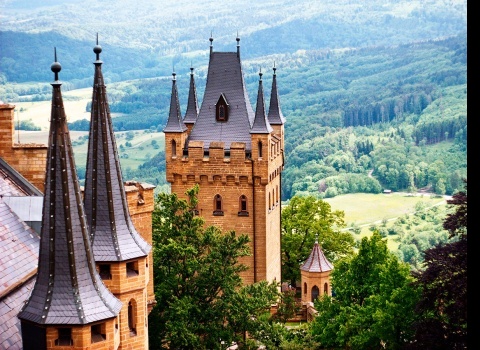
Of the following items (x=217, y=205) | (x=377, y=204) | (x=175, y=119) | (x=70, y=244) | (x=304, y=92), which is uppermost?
(x=304, y=92)

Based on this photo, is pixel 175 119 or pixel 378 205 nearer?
pixel 175 119

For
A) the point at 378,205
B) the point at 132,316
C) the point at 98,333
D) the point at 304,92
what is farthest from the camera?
the point at 304,92

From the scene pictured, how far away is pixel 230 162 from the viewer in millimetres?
68188

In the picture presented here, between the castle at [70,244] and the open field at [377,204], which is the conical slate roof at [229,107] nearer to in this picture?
the castle at [70,244]

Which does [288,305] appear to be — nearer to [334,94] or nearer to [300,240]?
[300,240]

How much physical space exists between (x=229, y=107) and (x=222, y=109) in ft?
1.34

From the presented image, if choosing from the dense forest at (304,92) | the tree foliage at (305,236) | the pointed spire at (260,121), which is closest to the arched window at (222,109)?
the pointed spire at (260,121)

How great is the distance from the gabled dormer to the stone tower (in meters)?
10.7

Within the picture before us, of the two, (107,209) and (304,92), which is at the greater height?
(304,92)

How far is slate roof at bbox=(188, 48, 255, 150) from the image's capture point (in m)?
68.4

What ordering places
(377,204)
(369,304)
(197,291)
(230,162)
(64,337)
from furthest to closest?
(377,204) < (230,162) < (369,304) < (197,291) < (64,337)

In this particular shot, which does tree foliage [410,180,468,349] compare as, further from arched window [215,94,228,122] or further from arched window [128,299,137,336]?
arched window [215,94,228,122]

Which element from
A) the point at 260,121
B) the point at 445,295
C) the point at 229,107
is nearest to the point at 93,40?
the point at 229,107

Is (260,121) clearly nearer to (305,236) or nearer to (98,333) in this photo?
(305,236)
